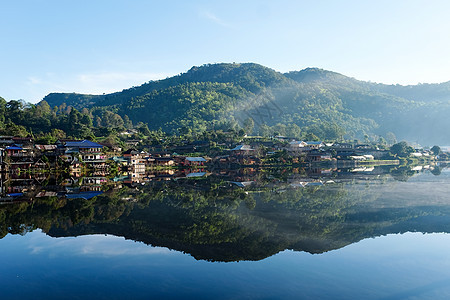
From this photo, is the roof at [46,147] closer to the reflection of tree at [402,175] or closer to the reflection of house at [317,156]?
the reflection of tree at [402,175]

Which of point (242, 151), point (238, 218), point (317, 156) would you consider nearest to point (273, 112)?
point (317, 156)

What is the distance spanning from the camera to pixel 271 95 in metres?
192

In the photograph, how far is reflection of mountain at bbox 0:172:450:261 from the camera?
1228 centimetres

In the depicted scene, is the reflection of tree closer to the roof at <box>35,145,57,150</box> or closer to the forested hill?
the roof at <box>35,145,57,150</box>

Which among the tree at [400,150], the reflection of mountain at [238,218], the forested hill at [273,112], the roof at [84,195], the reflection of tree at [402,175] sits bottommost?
the reflection of tree at [402,175]

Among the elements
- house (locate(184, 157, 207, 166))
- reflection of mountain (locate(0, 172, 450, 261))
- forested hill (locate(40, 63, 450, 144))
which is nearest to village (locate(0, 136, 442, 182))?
house (locate(184, 157, 207, 166))

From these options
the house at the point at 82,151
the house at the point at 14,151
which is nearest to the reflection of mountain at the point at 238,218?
the house at the point at 14,151

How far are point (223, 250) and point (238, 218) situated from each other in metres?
4.97

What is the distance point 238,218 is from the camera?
16266 millimetres

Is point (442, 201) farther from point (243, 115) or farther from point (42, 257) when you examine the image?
point (243, 115)

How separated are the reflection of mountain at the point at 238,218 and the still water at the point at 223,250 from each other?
2.3 inches

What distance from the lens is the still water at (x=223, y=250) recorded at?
8.44 meters

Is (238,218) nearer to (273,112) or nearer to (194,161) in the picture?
(194,161)

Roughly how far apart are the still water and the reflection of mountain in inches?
2.3
